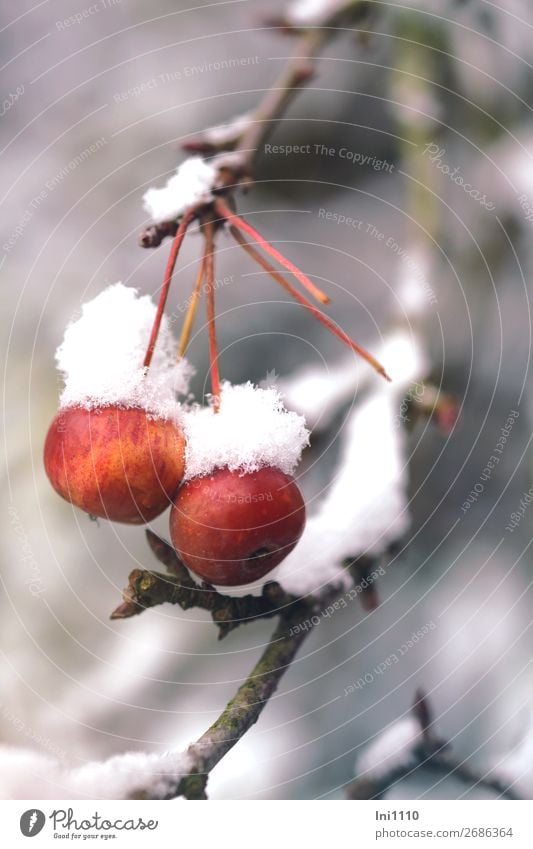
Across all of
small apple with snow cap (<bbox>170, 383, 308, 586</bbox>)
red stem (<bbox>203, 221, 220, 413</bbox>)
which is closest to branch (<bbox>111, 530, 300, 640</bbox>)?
small apple with snow cap (<bbox>170, 383, 308, 586</bbox>)

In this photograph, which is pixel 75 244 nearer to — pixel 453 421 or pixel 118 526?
pixel 118 526

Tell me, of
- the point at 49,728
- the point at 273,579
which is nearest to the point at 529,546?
the point at 273,579

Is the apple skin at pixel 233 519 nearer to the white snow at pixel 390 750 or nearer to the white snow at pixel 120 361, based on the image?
the white snow at pixel 120 361

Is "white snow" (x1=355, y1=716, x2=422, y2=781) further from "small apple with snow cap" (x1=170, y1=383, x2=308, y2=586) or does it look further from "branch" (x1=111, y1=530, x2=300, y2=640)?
"small apple with snow cap" (x1=170, y1=383, x2=308, y2=586)

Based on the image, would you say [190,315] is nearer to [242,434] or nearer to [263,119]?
[242,434]

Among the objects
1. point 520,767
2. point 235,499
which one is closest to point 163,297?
point 235,499
